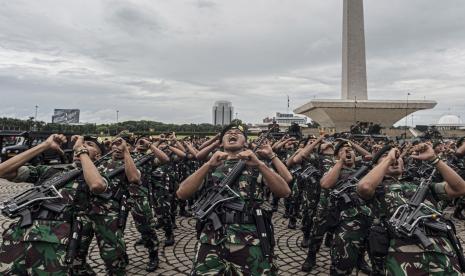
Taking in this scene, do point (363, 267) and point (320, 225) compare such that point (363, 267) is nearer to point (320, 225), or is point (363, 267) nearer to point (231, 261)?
point (320, 225)

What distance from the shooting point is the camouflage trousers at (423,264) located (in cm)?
292

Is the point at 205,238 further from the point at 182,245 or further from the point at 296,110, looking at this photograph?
the point at 296,110

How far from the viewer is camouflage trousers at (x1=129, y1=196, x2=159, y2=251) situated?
17.4 feet

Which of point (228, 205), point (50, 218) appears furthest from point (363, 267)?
point (50, 218)

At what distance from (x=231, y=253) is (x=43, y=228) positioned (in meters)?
1.71

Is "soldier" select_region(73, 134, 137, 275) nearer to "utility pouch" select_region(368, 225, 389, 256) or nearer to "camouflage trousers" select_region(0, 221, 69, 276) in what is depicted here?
"camouflage trousers" select_region(0, 221, 69, 276)

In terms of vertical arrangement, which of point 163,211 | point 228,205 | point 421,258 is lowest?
point 163,211

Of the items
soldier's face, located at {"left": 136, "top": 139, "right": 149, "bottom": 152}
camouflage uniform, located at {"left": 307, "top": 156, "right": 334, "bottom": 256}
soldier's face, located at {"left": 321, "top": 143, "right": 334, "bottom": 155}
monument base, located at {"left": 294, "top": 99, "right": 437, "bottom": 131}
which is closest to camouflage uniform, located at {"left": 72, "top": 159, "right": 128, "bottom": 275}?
soldier's face, located at {"left": 136, "top": 139, "right": 149, "bottom": 152}

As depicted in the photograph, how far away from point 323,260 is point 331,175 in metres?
2.18

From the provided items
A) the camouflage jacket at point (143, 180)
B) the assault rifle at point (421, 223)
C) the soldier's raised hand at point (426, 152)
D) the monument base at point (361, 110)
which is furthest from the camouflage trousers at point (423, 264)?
the monument base at point (361, 110)

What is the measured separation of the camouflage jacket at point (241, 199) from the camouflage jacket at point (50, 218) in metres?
1.30

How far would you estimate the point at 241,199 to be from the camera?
10.7 ft

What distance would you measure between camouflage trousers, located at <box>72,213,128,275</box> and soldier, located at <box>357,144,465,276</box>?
2.83 m

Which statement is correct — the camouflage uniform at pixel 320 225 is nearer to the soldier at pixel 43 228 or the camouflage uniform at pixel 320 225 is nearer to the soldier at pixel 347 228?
the soldier at pixel 347 228
